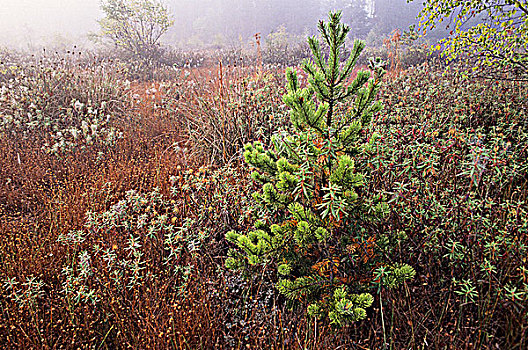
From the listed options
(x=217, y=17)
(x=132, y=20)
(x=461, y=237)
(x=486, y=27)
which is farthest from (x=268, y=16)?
(x=461, y=237)

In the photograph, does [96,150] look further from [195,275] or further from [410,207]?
[410,207]

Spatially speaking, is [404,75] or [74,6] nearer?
[404,75]

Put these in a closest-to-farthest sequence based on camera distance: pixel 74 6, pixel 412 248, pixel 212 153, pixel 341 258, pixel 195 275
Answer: pixel 341 258
pixel 412 248
pixel 195 275
pixel 212 153
pixel 74 6

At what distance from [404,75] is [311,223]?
204 inches

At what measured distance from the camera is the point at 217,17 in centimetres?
3397

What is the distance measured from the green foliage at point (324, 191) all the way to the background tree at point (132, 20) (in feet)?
40.5

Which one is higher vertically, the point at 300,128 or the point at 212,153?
the point at 300,128

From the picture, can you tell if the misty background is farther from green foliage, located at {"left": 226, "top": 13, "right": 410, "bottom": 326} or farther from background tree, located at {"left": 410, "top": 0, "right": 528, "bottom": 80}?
green foliage, located at {"left": 226, "top": 13, "right": 410, "bottom": 326}

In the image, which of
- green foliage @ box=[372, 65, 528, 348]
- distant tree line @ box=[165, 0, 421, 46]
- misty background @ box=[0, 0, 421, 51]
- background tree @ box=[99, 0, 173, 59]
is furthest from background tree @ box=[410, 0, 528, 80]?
distant tree line @ box=[165, 0, 421, 46]

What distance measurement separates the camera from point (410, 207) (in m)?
2.08

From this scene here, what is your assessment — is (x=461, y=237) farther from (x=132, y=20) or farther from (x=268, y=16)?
(x=268, y=16)

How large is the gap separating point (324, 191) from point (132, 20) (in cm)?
1435

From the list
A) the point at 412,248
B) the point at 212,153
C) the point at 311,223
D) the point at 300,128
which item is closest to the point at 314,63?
the point at 300,128

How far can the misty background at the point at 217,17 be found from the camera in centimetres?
2969
